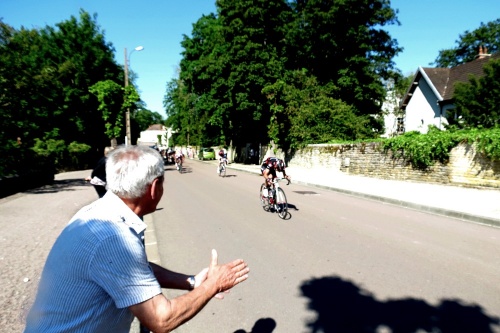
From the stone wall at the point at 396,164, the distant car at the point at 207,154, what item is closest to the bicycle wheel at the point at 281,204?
the stone wall at the point at 396,164

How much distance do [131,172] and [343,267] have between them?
4.11m

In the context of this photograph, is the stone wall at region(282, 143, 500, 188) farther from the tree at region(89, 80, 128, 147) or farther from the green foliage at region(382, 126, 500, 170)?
the tree at region(89, 80, 128, 147)

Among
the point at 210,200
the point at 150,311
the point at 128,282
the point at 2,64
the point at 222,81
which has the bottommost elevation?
the point at 210,200

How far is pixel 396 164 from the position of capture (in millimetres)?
17047

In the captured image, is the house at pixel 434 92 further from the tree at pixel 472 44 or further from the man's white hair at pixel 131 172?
the man's white hair at pixel 131 172

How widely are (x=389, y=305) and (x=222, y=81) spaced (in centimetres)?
2875

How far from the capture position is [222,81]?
3050 centimetres

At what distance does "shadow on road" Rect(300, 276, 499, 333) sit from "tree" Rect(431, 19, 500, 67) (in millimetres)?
56219

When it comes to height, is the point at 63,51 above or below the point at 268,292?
above

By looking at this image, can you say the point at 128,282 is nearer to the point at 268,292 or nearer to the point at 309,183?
the point at 268,292

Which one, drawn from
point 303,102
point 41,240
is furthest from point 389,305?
point 303,102

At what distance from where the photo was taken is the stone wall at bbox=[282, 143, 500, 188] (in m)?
12.9

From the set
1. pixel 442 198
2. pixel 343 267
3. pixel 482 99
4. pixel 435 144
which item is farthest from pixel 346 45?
pixel 343 267

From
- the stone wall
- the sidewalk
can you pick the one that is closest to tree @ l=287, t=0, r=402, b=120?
the stone wall
